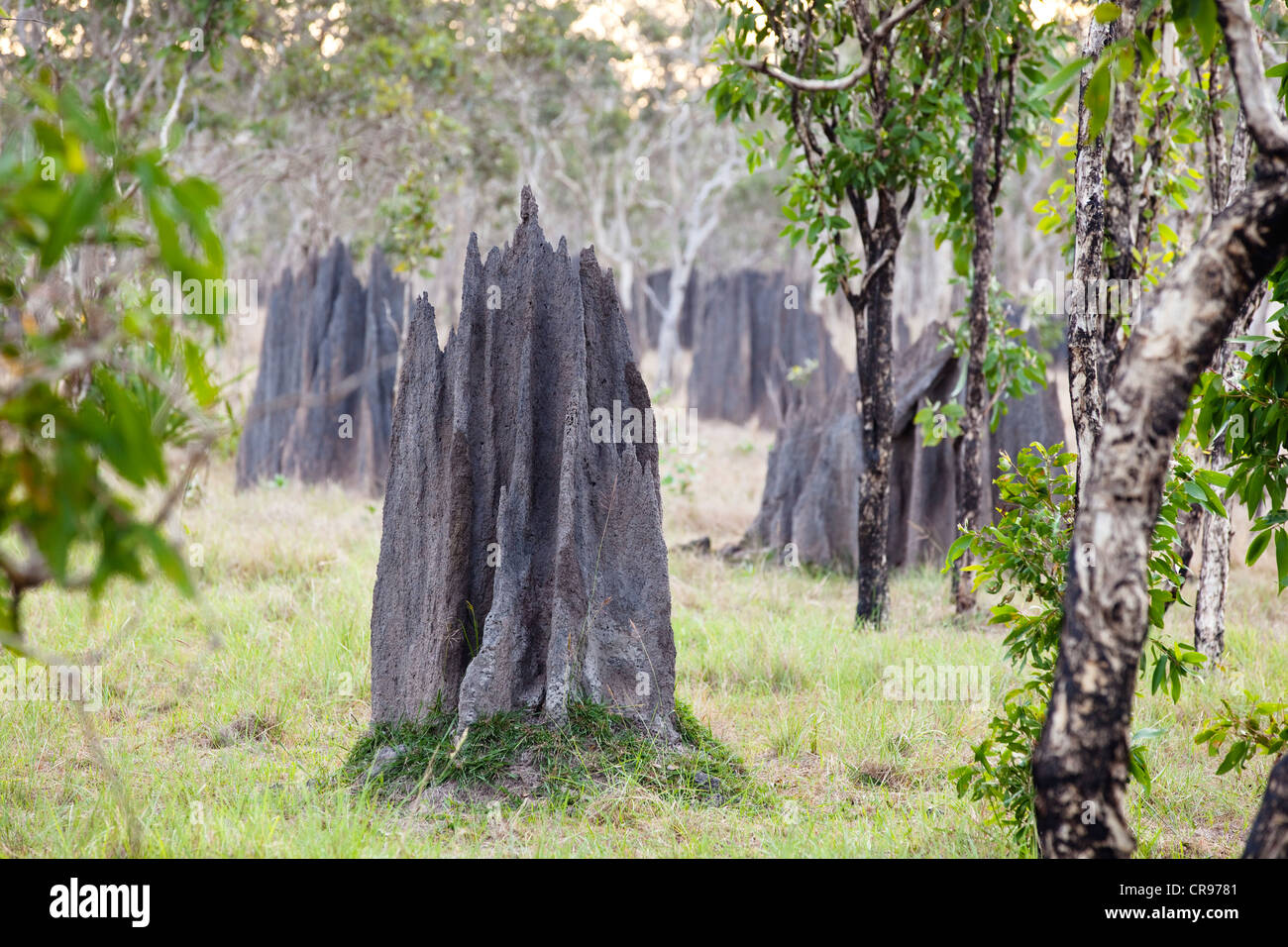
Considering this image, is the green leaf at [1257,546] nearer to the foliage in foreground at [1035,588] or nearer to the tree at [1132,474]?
the foliage in foreground at [1035,588]

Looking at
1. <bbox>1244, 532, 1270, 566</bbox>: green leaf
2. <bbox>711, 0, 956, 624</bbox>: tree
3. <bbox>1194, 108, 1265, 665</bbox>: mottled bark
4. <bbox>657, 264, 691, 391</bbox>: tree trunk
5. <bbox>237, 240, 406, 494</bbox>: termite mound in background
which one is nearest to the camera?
<bbox>1244, 532, 1270, 566</bbox>: green leaf

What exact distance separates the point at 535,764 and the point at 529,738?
102 mm

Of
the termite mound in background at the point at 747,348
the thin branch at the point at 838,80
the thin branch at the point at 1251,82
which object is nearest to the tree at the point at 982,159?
the thin branch at the point at 838,80

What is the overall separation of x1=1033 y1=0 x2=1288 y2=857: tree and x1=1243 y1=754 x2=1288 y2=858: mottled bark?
305 millimetres

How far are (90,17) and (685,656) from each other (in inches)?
346

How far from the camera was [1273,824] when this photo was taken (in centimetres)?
253

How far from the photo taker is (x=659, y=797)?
3.93m

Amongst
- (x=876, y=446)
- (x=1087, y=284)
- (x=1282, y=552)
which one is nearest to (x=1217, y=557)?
(x=876, y=446)

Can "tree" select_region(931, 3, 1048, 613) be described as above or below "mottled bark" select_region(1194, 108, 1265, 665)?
above

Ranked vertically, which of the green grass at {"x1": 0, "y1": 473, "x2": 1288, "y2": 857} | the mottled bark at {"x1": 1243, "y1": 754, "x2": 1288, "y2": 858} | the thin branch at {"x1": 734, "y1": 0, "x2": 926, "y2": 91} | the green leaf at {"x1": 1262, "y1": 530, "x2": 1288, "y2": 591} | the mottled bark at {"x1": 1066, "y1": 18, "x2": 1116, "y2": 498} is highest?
the thin branch at {"x1": 734, "y1": 0, "x2": 926, "y2": 91}

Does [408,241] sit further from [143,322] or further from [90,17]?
[143,322]

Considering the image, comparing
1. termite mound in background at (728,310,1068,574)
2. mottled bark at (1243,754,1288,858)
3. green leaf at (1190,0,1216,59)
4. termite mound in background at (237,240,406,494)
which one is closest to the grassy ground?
mottled bark at (1243,754,1288,858)

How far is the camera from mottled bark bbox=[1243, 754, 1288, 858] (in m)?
2.51

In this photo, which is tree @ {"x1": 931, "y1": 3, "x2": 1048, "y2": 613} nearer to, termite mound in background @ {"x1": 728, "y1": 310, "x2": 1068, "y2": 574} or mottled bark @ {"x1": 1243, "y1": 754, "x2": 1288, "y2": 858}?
termite mound in background @ {"x1": 728, "y1": 310, "x2": 1068, "y2": 574}
